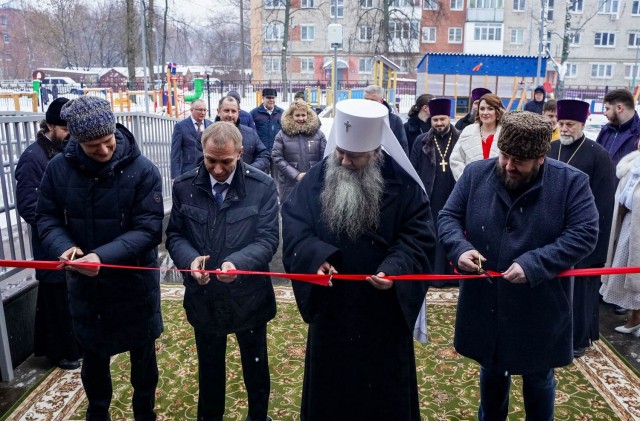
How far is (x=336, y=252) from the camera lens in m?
2.62

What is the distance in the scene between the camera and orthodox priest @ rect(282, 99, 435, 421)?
261 centimetres

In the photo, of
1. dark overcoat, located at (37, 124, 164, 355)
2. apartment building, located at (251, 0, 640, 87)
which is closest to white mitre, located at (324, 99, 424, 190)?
dark overcoat, located at (37, 124, 164, 355)

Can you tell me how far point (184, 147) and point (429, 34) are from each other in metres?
50.8

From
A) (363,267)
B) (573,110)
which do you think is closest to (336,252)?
(363,267)

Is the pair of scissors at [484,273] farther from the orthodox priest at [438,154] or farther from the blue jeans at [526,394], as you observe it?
the orthodox priest at [438,154]

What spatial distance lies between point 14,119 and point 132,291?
6.76 feet

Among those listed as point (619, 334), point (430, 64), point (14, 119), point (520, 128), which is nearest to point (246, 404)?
point (520, 128)

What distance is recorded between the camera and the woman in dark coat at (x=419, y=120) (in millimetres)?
7332

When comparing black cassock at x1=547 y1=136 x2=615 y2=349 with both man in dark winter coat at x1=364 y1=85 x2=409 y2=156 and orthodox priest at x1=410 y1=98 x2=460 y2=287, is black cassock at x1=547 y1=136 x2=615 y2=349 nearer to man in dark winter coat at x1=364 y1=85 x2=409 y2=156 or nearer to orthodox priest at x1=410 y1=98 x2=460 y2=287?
orthodox priest at x1=410 y1=98 x2=460 y2=287

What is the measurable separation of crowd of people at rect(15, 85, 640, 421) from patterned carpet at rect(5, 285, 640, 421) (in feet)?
1.47

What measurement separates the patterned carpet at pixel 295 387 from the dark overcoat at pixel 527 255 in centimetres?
95

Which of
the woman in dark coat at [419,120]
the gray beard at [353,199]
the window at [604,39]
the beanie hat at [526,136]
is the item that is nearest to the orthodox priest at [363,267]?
the gray beard at [353,199]

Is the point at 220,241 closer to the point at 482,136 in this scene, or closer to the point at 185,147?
the point at 482,136

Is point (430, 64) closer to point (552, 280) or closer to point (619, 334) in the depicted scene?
point (619, 334)
